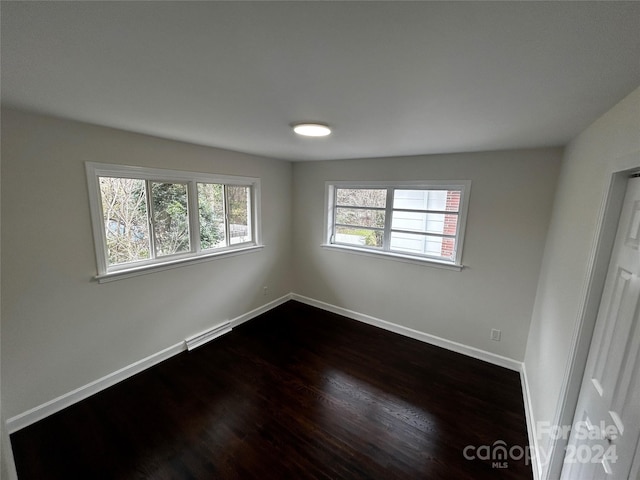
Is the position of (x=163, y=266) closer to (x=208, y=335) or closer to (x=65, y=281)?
(x=65, y=281)

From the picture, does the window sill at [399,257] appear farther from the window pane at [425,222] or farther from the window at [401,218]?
the window pane at [425,222]

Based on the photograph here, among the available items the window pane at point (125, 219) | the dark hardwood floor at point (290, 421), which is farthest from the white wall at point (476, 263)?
the window pane at point (125, 219)

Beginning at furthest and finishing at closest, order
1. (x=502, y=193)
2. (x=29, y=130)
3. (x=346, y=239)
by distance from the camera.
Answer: (x=346, y=239) < (x=502, y=193) < (x=29, y=130)

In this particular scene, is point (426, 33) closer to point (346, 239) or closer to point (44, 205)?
point (44, 205)

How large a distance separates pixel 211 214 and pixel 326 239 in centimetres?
166

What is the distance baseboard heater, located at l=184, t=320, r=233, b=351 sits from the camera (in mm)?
2945

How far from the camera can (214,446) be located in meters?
1.82

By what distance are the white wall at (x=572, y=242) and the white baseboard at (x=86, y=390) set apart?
3252 mm

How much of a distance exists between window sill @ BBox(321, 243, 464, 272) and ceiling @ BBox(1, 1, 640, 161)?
5.18 feet

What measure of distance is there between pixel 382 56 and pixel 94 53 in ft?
3.63

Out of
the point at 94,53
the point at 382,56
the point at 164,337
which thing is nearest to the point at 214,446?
the point at 164,337

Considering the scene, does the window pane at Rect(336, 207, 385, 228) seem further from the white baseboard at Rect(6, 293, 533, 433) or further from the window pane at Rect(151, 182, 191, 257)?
the window pane at Rect(151, 182, 191, 257)

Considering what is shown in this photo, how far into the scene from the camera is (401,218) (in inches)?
131

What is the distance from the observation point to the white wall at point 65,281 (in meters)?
1.80
